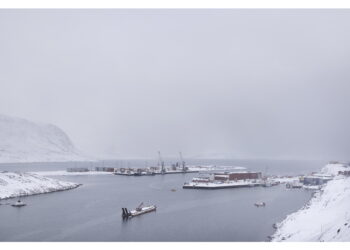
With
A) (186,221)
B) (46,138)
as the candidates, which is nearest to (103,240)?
(186,221)

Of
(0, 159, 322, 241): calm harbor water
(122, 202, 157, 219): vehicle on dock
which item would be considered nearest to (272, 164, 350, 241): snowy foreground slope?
(0, 159, 322, 241): calm harbor water

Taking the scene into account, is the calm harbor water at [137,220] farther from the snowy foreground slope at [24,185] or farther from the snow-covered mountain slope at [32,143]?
the snow-covered mountain slope at [32,143]

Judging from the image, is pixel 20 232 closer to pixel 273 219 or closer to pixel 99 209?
pixel 99 209


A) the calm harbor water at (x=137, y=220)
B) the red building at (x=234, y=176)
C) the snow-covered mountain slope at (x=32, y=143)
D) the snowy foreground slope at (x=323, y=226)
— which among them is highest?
the snow-covered mountain slope at (x=32, y=143)

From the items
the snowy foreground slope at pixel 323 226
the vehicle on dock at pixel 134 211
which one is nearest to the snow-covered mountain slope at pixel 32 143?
the vehicle on dock at pixel 134 211

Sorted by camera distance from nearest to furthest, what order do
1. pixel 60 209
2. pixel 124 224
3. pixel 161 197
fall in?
pixel 124 224 < pixel 60 209 < pixel 161 197

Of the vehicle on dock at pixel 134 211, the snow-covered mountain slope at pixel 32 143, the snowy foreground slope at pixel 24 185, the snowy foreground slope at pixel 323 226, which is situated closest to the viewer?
the snowy foreground slope at pixel 323 226

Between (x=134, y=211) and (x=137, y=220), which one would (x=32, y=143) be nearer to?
(x=134, y=211)
